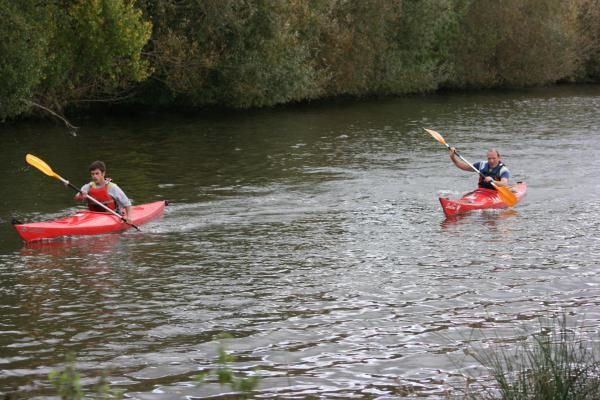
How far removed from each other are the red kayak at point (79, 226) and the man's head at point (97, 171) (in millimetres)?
487

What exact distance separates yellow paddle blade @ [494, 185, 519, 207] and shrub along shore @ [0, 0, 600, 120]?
41.3 ft

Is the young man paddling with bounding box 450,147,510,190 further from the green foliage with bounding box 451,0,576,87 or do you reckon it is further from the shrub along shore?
the green foliage with bounding box 451,0,576,87

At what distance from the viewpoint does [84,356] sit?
773 cm

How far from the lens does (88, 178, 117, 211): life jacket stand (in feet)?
43.8

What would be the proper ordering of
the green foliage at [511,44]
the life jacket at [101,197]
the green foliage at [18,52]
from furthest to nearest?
the green foliage at [511,44], the green foliage at [18,52], the life jacket at [101,197]

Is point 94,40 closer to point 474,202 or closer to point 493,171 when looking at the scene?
point 493,171

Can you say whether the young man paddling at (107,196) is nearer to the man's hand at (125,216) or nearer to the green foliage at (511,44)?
the man's hand at (125,216)

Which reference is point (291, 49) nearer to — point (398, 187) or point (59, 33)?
point (59, 33)

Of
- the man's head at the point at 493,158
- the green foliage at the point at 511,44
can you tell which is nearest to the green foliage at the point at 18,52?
the man's head at the point at 493,158

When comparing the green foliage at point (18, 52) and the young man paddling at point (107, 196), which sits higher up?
the green foliage at point (18, 52)

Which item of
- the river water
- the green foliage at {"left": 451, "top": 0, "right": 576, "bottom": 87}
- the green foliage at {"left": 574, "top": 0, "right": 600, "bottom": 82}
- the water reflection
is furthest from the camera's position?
the green foliage at {"left": 574, "top": 0, "right": 600, "bottom": 82}

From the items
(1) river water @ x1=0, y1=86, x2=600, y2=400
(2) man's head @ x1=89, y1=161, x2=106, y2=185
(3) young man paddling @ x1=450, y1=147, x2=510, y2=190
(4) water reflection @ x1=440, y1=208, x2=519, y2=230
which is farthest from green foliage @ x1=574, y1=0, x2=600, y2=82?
(2) man's head @ x1=89, y1=161, x2=106, y2=185

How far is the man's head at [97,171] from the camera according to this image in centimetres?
1306

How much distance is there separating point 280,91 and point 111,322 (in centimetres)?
2339
